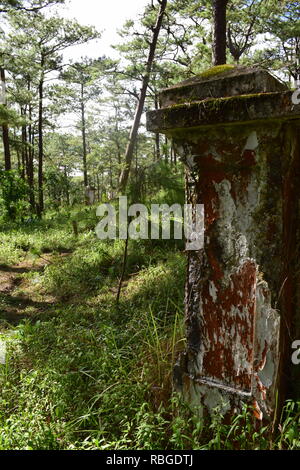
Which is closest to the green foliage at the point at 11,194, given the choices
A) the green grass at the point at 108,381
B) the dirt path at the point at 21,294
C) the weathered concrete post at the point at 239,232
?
the dirt path at the point at 21,294

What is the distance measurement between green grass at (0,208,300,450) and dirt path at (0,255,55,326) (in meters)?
0.23

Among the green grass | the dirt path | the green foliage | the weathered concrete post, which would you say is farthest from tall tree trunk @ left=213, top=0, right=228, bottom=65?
the green foliage

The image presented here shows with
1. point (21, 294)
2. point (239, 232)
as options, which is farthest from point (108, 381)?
point (21, 294)

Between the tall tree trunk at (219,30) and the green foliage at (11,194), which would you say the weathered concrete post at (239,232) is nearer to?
the tall tree trunk at (219,30)

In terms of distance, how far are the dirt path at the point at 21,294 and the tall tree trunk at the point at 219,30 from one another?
18.7 feet

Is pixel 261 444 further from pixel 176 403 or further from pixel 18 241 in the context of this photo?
pixel 18 241

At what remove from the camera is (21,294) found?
590 centimetres

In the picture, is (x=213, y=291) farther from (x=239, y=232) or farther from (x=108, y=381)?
(x=108, y=381)

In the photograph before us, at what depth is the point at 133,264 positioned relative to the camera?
6281 mm

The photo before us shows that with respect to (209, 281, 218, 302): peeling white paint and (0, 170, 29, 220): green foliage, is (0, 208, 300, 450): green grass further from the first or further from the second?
(0, 170, 29, 220): green foliage

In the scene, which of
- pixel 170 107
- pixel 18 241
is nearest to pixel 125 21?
pixel 18 241

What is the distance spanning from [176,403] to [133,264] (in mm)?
4097

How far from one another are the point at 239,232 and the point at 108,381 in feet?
5.03

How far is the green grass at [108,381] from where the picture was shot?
2082 millimetres
